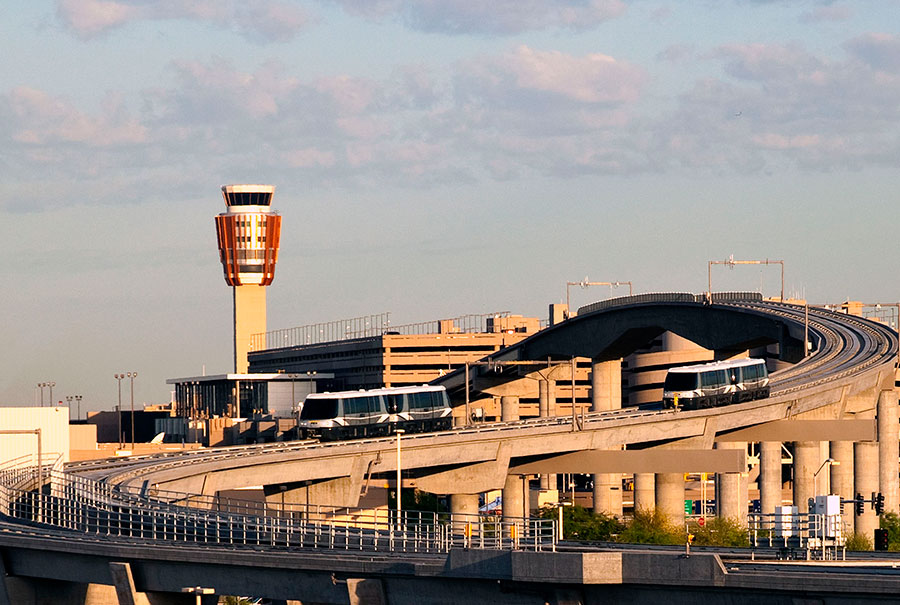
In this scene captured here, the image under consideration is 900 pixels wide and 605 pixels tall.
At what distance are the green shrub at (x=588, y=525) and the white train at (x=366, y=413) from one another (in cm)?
1455

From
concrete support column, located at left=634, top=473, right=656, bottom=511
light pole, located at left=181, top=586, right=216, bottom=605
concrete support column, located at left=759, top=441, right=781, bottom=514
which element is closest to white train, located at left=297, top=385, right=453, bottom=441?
concrete support column, located at left=634, top=473, right=656, bottom=511

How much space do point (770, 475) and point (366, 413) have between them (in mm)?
50800

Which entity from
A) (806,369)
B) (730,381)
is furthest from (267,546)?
(806,369)

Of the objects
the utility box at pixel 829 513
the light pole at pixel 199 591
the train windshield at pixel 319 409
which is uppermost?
the train windshield at pixel 319 409

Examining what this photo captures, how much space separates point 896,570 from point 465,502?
76.4 m

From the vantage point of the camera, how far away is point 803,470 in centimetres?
13462

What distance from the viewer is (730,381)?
125 meters

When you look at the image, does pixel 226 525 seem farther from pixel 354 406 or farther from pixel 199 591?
pixel 354 406

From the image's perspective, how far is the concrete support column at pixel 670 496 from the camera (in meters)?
128

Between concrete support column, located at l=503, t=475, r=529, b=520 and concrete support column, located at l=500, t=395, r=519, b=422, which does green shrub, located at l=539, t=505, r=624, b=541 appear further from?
concrete support column, located at l=500, t=395, r=519, b=422

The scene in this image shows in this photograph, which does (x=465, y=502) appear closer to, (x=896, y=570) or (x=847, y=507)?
(x=847, y=507)

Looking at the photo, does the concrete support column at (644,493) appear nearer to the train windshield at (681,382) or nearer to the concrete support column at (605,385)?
the train windshield at (681,382)

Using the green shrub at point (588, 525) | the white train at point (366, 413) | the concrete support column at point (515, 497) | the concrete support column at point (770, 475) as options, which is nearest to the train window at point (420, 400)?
the white train at point (366, 413)

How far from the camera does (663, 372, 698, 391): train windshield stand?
410 ft
